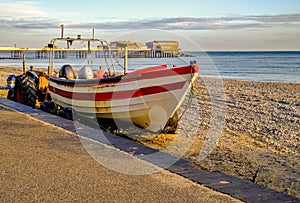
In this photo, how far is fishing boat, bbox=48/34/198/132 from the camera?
9.78 m

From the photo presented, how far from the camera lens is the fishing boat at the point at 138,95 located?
32.1 feet

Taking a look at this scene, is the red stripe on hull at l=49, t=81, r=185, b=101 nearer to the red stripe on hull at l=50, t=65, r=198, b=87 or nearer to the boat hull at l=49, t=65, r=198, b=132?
the boat hull at l=49, t=65, r=198, b=132

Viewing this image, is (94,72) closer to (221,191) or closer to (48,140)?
(48,140)

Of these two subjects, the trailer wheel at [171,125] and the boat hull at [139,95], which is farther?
the trailer wheel at [171,125]

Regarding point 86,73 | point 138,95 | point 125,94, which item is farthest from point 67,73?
point 138,95

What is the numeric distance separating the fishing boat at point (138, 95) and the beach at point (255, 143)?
63 cm

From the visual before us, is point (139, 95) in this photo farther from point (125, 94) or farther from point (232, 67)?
point (232, 67)

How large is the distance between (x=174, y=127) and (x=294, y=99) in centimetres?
1247

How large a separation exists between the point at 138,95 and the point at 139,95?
3 cm

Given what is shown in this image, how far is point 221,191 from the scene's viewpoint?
5422mm

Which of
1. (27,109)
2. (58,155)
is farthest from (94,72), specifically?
(58,155)

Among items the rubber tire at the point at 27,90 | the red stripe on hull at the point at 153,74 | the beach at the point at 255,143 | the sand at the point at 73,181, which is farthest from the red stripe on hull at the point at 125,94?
the sand at the point at 73,181

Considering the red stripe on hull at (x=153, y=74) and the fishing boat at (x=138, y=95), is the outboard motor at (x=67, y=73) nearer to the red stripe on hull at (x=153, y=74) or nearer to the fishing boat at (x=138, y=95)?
the fishing boat at (x=138, y=95)

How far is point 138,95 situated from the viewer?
10320 mm
